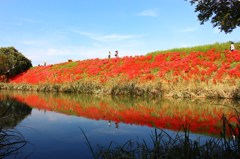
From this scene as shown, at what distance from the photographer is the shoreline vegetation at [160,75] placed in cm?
2116

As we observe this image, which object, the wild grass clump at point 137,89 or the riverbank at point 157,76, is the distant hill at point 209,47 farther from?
the wild grass clump at point 137,89

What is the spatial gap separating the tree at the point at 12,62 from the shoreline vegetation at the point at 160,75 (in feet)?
25.2

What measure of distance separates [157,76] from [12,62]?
97.3ft

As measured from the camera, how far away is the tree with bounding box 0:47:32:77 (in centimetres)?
4819

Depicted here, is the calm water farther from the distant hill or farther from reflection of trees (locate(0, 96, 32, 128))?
the distant hill

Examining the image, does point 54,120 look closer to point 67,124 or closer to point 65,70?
point 67,124

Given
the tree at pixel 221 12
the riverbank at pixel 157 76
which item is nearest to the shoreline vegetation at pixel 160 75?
the riverbank at pixel 157 76

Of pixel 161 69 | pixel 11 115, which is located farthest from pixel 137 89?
pixel 11 115

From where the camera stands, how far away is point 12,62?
1913 inches

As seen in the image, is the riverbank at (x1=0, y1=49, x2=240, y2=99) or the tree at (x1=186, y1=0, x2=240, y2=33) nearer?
the tree at (x1=186, y1=0, x2=240, y2=33)

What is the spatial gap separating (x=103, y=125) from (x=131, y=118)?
175 cm

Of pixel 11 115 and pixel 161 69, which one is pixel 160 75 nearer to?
pixel 161 69

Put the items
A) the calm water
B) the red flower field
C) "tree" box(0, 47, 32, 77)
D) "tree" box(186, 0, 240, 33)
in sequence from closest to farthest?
the calm water < "tree" box(186, 0, 240, 33) < the red flower field < "tree" box(0, 47, 32, 77)

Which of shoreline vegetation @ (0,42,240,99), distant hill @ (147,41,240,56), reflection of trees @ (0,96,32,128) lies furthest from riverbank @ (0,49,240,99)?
reflection of trees @ (0,96,32,128)
